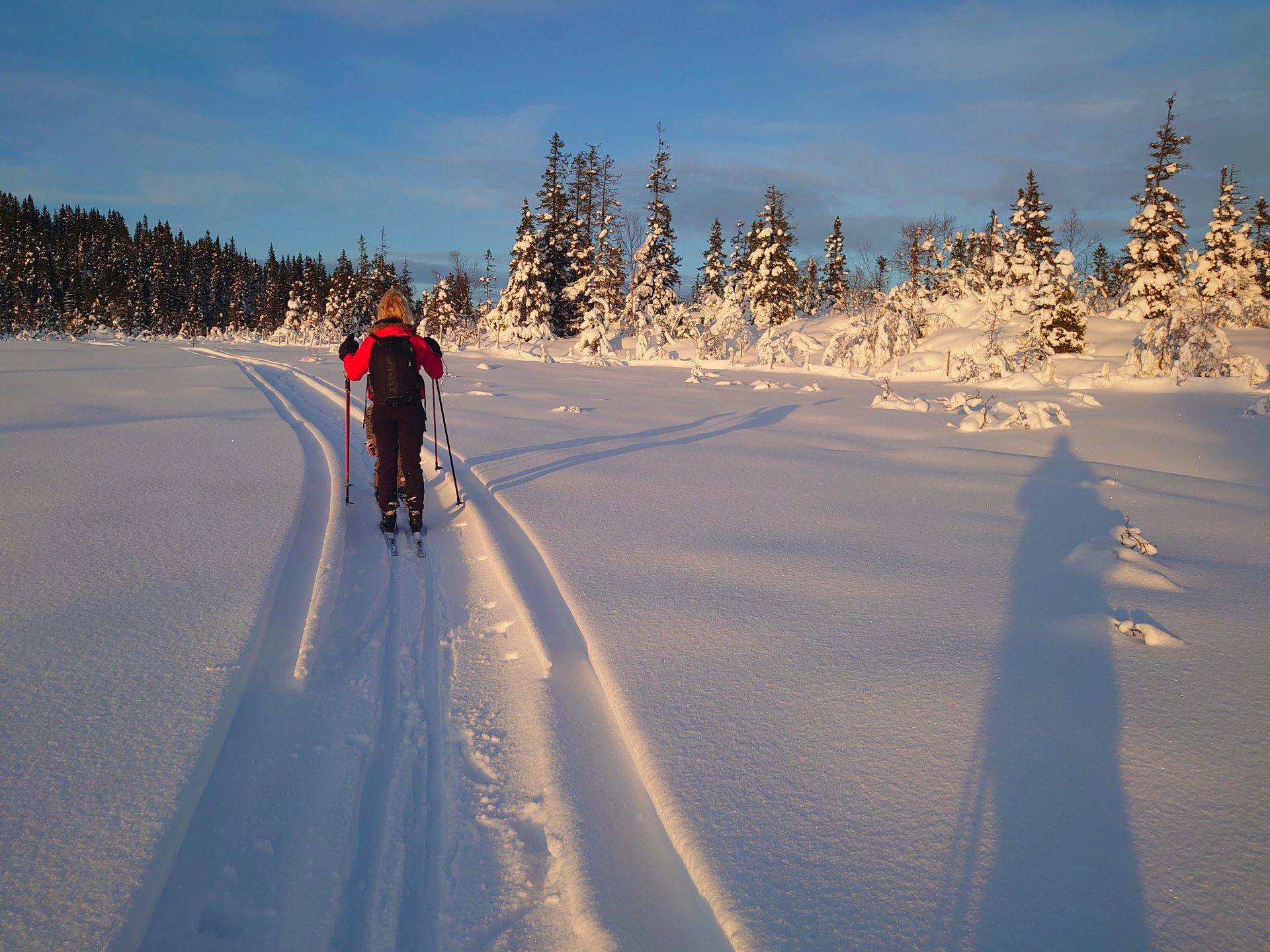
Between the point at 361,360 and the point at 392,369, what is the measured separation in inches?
11.4

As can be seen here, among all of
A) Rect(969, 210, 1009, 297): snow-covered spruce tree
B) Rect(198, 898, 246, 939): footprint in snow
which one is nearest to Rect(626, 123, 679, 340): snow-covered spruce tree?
Rect(969, 210, 1009, 297): snow-covered spruce tree

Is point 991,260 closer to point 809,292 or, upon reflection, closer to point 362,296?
point 809,292

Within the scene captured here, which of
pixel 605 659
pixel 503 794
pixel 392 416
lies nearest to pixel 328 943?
pixel 503 794

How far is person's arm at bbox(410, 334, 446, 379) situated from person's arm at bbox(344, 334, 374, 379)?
332 mm

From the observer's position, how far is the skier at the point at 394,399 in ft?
16.5

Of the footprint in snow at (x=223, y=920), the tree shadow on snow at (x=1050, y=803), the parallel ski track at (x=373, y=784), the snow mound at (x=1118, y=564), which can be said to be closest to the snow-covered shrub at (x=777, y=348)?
the snow mound at (x=1118, y=564)

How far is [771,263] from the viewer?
36688mm

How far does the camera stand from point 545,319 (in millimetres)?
34500

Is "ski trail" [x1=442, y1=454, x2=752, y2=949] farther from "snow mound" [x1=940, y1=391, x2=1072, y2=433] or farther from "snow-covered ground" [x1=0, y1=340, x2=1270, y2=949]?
"snow mound" [x1=940, y1=391, x2=1072, y2=433]

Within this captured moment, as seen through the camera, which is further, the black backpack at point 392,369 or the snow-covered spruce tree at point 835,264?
the snow-covered spruce tree at point 835,264

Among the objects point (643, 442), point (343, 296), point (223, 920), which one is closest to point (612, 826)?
point (223, 920)

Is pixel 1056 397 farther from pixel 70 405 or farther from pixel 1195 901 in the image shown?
pixel 70 405

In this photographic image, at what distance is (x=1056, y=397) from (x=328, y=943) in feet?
51.1

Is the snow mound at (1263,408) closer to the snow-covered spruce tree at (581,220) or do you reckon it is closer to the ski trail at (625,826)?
the ski trail at (625,826)
